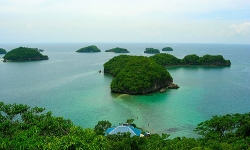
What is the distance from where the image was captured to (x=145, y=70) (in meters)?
37.7

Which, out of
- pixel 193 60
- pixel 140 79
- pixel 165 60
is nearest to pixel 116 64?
pixel 140 79

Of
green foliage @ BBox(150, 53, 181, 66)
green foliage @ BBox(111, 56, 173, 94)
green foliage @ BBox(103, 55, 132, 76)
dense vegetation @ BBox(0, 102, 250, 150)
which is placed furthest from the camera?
green foliage @ BBox(150, 53, 181, 66)

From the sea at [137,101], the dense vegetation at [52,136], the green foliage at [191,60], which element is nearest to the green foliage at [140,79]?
the sea at [137,101]

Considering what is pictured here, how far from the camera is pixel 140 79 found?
35281 millimetres

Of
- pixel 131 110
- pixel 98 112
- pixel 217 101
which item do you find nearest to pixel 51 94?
pixel 98 112

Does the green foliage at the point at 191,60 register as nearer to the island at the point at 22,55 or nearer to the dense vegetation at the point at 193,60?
the dense vegetation at the point at 193,60

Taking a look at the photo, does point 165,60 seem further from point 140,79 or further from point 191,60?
point 140,79

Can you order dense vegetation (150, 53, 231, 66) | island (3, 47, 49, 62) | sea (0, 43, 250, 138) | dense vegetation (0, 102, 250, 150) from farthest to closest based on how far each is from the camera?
island (3, 47, 49, 62) < dense vegetation (150, 53, 231, 66) < sea (0, 43, 250, 138) < dense vegetation (0, 102, 250, 150)

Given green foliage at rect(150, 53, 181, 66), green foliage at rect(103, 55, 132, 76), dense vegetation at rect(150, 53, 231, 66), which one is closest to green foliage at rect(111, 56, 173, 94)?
green foliage at rect(103, 55, 132, 76)

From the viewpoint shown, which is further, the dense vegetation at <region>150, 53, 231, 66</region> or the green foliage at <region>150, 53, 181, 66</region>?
the dense vegetation at <region>150, 53, 231, 66</region>

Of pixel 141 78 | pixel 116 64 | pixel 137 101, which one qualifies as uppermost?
pixel 116 64

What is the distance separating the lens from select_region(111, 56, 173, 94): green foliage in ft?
111

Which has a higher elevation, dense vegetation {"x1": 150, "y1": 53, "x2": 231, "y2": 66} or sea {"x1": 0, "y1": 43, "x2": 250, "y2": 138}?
dense vegetation {"x1": 150, "y1": 53, "x2": 231, "y2": 66}

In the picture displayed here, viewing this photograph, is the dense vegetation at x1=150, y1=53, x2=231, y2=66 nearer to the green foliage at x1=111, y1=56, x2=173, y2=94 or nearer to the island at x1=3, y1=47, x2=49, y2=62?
the green foliage at x1=111, y1=56, x2=173, y2=94
